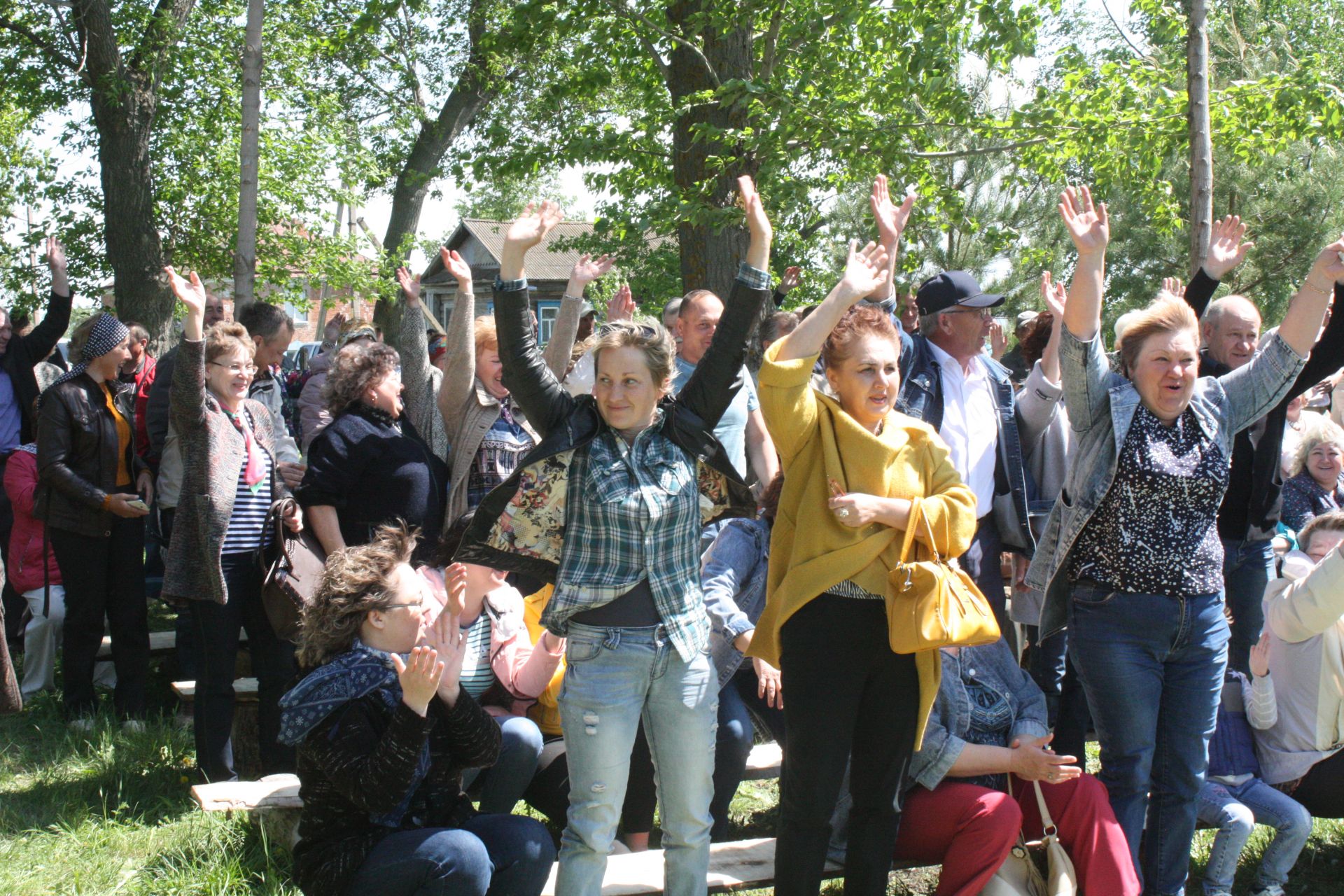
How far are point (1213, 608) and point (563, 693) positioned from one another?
188cm

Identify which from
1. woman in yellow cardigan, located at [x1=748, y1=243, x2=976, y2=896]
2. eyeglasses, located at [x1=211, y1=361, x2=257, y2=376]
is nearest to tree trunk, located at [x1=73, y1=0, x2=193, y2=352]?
eyeglasses, located at [x1=211, y1=361, x2=257, y2=376]

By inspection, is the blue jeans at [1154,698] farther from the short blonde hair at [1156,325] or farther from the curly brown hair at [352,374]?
the curly brown hair at [352,374]

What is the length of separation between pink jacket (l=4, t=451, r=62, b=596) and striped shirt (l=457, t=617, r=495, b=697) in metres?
2.89

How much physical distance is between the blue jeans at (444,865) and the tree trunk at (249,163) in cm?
380

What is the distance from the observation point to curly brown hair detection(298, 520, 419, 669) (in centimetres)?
293

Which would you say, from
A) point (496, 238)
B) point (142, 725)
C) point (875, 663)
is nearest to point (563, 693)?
point (875, 663)

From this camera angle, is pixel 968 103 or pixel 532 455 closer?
pixel 532 455

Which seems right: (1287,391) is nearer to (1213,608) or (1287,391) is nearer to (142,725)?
(1213,608)

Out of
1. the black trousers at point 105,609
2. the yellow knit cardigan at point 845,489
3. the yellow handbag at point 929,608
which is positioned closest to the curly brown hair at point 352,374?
the black trousers at point 105,609

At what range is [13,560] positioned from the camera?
5.66m

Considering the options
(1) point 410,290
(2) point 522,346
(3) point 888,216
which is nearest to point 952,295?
(3) point 888,216

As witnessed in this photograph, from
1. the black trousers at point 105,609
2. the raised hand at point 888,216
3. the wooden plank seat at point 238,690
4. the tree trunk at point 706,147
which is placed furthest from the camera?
the tree trunk at point 706,147

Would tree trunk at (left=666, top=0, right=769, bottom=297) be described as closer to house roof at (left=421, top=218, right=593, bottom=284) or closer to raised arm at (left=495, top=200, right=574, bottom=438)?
raised arm at (left=495, top=200, right=574, bottom=438)

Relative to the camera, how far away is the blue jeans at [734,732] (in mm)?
3768
